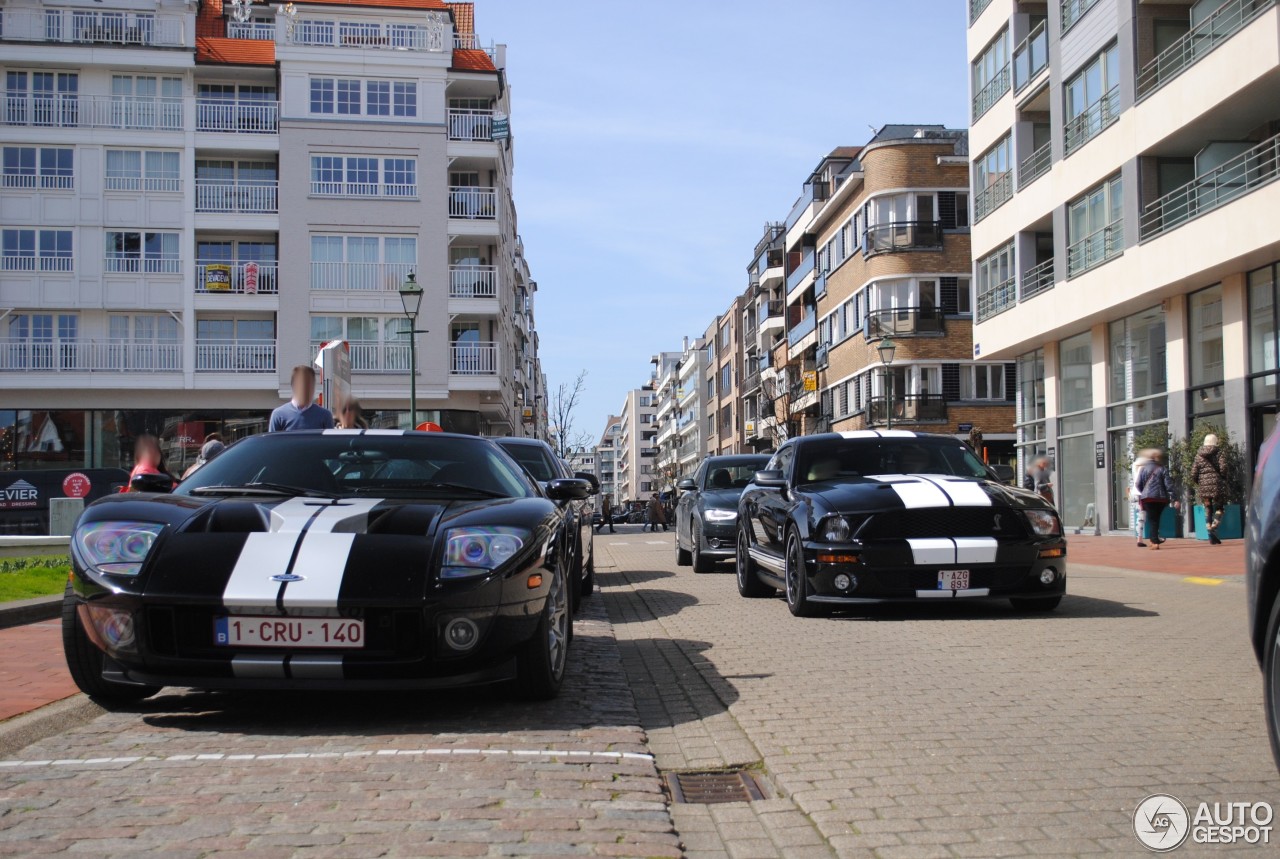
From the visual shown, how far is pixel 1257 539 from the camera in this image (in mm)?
3455

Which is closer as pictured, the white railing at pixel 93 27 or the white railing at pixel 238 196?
the white railing at pixel 93 27


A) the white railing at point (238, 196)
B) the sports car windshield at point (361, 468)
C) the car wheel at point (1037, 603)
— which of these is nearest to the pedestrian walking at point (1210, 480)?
the car wheel at point (1037, 603)

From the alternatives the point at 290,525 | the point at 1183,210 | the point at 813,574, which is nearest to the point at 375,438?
the point at 290,525

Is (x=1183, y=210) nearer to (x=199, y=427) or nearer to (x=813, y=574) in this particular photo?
(x=813, y=574)

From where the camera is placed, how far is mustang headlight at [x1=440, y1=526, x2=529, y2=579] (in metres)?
5.15

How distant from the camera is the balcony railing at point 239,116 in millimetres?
41969

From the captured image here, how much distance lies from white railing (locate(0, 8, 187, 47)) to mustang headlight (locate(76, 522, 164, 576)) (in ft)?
134

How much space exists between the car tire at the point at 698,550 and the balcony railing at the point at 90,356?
96.0 ft

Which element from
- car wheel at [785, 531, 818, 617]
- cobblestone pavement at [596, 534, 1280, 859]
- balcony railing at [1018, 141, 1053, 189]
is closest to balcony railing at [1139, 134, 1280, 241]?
balcony railing at [1018, 141, 1053, 189]

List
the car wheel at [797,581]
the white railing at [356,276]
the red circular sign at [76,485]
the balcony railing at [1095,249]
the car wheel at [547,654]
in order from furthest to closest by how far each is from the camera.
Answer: the white railing at [356,276], the balcony railing at [1095,249], the red circular sign at [76,485], the car wheel at [797,581], the car wheel at [547,654]

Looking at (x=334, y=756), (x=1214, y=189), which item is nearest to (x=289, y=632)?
(x=334, y=756)

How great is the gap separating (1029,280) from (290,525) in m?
28.4

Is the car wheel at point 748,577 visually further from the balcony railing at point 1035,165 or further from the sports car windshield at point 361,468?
the balcony railing at point 1035,165

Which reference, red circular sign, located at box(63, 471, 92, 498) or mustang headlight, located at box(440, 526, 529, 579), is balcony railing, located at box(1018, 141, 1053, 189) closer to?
red circular sign, located at box(63, 471, 92, 498)
